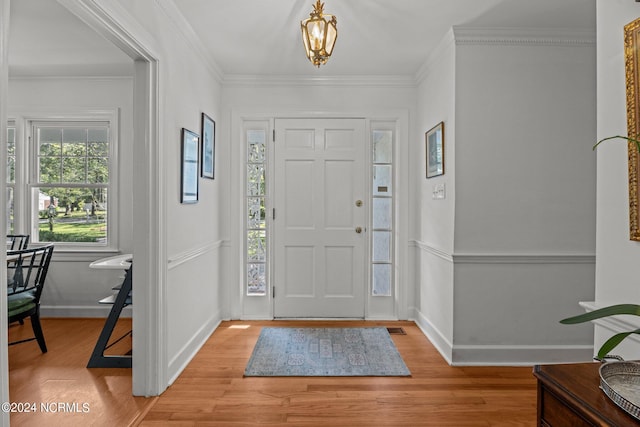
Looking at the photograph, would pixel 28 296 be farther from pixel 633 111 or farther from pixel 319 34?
pixel 633 111

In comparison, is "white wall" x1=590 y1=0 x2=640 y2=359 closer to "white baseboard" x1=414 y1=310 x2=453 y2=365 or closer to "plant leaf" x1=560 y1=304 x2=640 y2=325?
"plant leaf" x1=560 y1=304 x2=640 y2=325

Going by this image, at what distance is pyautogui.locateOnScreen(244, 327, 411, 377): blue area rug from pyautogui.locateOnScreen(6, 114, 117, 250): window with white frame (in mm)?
2060

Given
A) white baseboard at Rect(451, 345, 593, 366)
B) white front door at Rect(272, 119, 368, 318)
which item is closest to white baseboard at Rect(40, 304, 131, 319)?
white front door at Rect(272, 119, 368, 318)

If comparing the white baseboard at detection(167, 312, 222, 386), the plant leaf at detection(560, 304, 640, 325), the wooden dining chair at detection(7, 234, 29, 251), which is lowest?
the white baseboard at detection(167, 312, 222, 386)

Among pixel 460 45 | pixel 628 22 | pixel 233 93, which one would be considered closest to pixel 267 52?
pixel 233 93

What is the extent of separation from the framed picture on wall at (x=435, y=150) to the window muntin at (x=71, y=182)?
3.18 meters

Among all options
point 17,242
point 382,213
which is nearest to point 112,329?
point 17,242

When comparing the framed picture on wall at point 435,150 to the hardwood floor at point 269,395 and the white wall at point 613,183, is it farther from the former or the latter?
the white wall at point 613,183

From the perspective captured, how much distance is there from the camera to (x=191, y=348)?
10.5 ft

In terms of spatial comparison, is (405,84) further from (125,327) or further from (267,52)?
(125,327)

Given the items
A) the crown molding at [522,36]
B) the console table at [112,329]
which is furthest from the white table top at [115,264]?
the crown molding at [522,36]

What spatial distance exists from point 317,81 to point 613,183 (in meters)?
3.03

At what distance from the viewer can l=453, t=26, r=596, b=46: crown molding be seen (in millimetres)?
3010

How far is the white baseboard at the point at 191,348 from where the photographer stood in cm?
280
